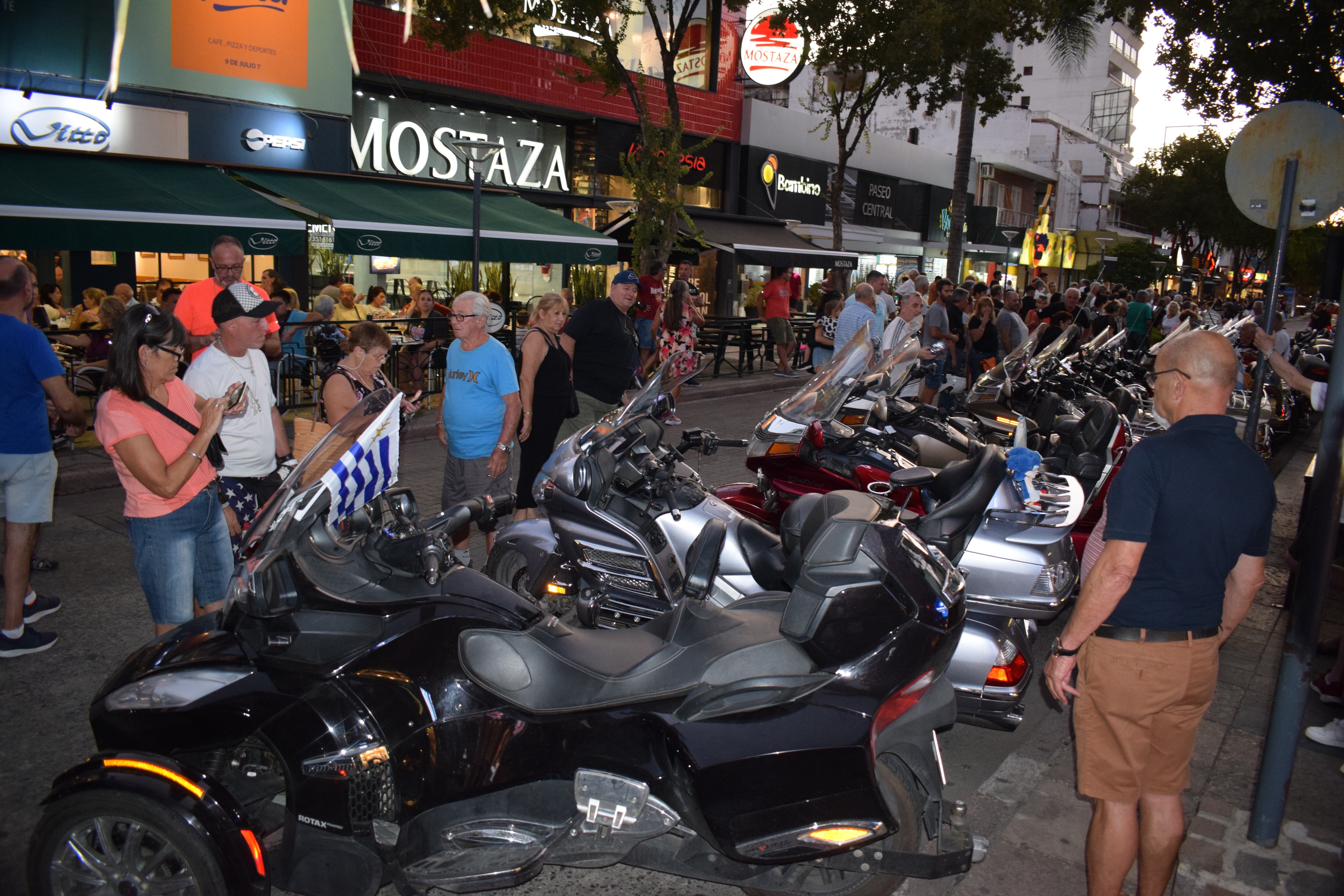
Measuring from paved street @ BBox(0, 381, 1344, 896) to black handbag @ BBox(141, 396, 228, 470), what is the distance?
50.6 inches

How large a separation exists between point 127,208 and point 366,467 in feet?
31.9

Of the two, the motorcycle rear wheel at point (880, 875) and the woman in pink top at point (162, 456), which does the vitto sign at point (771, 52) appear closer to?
the woman in pink top at point (162, 456)

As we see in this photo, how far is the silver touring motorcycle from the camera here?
161 inches

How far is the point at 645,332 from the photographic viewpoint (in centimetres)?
1345

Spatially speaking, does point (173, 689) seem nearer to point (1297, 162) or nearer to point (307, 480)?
point (307, 480)

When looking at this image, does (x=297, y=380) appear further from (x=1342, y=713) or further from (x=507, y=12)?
(x=1342, y=713)

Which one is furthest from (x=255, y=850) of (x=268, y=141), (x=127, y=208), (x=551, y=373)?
(x=268, y=141)

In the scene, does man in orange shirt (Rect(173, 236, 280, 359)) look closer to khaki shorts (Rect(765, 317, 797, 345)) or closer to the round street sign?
the round street sign

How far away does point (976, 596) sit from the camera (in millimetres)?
4277

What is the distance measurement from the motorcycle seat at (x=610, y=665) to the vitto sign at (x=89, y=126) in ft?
39.7

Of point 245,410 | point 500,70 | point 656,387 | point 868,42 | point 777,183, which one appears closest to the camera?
point 245,410

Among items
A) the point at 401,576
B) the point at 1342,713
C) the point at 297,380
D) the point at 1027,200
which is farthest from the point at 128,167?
→ the point at 1027,200

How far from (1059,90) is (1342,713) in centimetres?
6765

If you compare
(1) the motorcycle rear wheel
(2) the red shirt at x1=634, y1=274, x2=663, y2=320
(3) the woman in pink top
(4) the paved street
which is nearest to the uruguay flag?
(3) the woman in pink top
